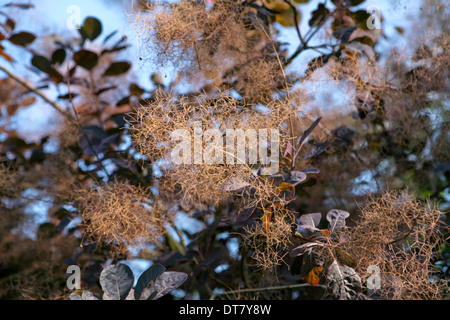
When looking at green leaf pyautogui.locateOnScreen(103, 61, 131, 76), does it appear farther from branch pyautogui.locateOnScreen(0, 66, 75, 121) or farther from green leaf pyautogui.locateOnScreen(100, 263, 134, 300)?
green leaf pyautogui.locateOnScreen(100, 263, 134, 300)

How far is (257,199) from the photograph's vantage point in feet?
2.33

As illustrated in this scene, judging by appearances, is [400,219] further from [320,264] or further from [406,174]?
[406,174]

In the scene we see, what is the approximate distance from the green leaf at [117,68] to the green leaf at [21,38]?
27 centimetres

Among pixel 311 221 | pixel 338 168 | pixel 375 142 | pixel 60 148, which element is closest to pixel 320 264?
pixel 311 221

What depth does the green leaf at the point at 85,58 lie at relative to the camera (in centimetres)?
122

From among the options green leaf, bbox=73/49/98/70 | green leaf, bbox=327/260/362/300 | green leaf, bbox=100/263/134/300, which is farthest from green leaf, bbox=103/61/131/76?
green leaf, bbox=327/260/362/300

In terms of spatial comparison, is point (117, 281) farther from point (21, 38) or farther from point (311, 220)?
point (21, 38)

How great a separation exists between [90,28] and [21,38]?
264mm

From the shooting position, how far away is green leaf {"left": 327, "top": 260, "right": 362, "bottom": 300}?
2.11ft

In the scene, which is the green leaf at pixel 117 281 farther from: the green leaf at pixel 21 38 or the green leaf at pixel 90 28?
the green leaf at pixel 21 38

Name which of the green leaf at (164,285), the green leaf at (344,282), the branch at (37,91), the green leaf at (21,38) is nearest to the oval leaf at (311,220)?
the green leaf at (344,282)

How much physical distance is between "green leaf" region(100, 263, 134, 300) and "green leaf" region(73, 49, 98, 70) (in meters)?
0.76

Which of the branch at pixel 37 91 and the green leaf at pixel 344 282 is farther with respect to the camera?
the branch at pixel 37 91
